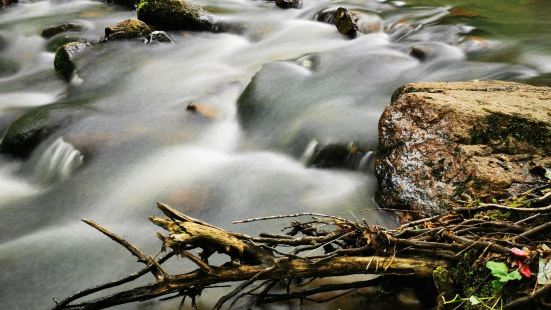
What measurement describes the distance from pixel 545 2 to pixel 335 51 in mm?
5902

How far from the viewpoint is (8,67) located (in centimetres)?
912

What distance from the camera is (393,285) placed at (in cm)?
276

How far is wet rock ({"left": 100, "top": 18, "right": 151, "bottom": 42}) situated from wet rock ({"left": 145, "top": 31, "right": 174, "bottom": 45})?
17cm

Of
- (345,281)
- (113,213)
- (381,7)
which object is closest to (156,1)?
(381,7)

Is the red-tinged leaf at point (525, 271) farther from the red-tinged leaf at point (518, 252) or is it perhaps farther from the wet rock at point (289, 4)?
the wet rock at point (289, 4)

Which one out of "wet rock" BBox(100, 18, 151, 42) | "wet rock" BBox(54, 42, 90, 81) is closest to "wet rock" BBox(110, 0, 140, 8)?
"wet rock" BBox(100, 18, 151, 42)

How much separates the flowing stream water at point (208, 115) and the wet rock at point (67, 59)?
175 mm

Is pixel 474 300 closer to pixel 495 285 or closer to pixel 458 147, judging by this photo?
pixel 495 285

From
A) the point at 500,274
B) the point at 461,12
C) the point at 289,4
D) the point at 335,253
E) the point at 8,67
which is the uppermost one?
the point at 500,274

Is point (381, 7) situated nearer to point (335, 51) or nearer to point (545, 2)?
point (335, 51)

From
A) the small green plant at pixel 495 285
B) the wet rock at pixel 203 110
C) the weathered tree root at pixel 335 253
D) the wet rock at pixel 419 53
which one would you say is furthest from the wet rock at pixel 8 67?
the small green plant at pixel 495 285

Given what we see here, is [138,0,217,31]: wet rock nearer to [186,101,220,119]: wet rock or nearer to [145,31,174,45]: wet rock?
[145,31,174,45]: wet rock

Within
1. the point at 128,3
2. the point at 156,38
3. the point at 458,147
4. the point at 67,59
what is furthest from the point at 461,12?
the point at 128,3

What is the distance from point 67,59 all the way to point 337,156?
5.68m
